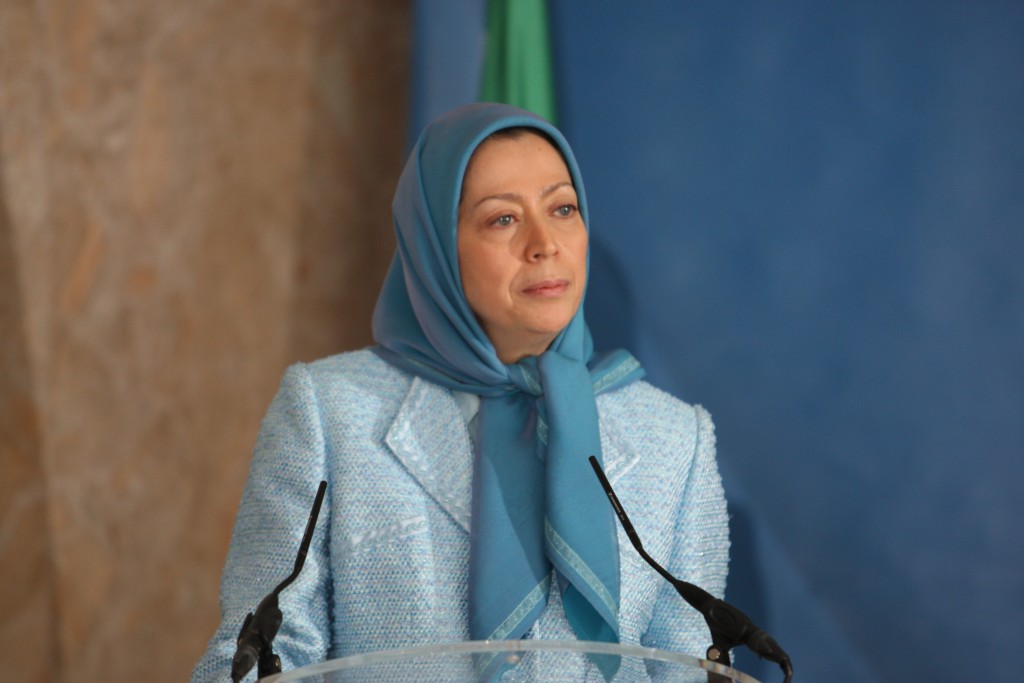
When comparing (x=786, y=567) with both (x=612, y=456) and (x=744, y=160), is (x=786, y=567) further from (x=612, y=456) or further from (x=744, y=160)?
(x=744, y=160)

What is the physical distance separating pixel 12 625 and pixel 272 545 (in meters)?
0.98

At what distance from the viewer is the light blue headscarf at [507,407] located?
1522mm

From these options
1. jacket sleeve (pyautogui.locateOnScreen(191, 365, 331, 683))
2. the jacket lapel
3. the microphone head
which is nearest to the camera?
the microphone head

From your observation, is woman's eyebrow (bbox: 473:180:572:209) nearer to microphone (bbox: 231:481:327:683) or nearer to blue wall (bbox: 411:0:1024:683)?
blue wall (bbox: 411:0:1024:683)

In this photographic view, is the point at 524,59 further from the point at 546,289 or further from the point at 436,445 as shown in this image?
the point at 436,445

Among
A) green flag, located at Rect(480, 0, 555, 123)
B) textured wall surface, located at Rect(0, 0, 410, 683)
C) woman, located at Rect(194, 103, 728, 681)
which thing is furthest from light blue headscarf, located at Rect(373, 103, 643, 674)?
textured wall surface, located at Rect(0, 0, 410, 683)

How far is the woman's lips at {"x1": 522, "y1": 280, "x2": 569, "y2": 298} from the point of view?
1.64 meters

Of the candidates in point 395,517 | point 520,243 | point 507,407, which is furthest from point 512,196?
point 395,517

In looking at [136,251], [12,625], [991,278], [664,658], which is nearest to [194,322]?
[136,251]

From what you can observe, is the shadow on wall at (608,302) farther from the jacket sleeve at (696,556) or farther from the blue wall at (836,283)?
the jacket sleeve at (696,556)

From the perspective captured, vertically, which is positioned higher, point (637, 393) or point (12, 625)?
point (637, 393)

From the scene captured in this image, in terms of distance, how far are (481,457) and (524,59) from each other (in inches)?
35.4

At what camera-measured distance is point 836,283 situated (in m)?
1.96

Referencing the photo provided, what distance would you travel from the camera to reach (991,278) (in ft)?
5.97
